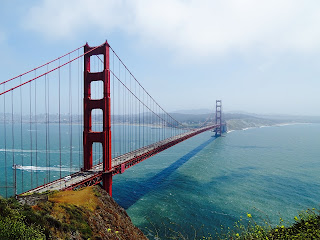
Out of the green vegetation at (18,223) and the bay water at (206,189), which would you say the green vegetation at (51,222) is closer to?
the green vegetation at (18,223)

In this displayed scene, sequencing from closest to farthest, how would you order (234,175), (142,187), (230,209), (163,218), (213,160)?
1. (163,218)
2. (230,209)
3. (142,187)
4. (234,175)
5. (213,160)

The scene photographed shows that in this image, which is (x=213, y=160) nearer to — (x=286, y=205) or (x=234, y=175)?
(x=234, y=175)

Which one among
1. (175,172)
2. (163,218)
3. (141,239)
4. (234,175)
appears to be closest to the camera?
(141,239)

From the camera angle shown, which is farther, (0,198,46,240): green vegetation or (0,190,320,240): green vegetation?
(0,198,46,240): green vegetation

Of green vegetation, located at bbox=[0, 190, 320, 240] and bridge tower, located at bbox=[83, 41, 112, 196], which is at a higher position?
bridge tower, located at bbox=[83, 41, 112, 196]

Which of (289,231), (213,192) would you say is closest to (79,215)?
(289,231)

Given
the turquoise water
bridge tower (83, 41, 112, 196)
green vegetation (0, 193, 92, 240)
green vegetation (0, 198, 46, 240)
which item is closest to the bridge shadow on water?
the turquoise water

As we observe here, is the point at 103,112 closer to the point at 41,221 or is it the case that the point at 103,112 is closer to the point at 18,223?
the point at 41,221

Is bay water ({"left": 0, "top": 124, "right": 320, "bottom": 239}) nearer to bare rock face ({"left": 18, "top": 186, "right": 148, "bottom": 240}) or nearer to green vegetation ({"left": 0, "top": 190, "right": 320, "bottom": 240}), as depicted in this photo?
bare rock face ({"left": 18, "top": 186, "right": 148, "bottom": 240})

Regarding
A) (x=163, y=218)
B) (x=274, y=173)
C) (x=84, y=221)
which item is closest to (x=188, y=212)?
(x=163, y=218)
